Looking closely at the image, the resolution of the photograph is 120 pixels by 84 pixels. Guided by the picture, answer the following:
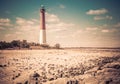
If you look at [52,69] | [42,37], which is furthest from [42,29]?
[52,69]

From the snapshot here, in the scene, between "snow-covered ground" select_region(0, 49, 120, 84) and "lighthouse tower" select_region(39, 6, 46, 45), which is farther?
"lighthouse tower" select_region(39, 6, 46, 45)

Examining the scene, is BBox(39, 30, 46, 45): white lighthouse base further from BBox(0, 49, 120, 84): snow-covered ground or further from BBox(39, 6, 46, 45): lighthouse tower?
BBox(0, 49, 120, 84): snow-covered ground

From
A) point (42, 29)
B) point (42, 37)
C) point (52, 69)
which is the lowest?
point (52, 69)

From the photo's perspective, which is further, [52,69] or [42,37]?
[42,37]

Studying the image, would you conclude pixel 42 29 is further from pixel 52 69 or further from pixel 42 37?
pixel 52 69

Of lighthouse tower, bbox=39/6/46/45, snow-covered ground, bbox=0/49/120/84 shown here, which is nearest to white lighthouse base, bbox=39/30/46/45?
lighthouse tower, bbox=39/6/46/45

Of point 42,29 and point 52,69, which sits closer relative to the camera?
point 52,69

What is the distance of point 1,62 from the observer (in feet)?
52.5

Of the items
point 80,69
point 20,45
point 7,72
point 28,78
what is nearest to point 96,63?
point 80,69

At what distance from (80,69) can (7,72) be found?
16.2ft

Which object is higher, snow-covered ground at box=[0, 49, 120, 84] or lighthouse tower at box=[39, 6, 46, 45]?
lighthouse tower at box=[39, 6, 46, 45]

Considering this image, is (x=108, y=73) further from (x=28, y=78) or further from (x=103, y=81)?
(x=28, y=78)

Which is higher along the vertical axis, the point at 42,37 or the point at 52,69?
the point at 42,37

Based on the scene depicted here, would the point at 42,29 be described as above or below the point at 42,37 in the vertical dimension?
above
